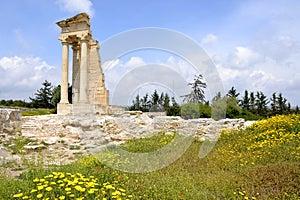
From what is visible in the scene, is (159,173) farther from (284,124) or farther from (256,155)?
(284,124)

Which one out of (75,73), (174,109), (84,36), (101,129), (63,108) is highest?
(84,36)

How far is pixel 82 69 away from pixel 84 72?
33 centimetres

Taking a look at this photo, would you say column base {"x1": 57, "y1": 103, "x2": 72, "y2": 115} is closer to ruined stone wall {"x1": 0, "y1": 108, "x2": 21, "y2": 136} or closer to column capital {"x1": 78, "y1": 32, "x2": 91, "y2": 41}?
column capital {"x1": 78, "y1": 32, "x2": 91, "y2": 41}

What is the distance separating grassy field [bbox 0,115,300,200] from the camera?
3.37 meters

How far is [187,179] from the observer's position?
4.62 meters

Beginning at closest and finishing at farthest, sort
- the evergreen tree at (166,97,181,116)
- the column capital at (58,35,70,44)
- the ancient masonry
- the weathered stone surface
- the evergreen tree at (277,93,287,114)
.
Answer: the weathered stone surface, the evergreen tree at (166,97,181,116), the ancient masonry, the column capital at (58,35,70,44), the evergreen tree at (277,93,287,114)

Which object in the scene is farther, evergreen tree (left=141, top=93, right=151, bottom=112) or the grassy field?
evergreen tree (left=141, top=93, right=151, bottom=112)

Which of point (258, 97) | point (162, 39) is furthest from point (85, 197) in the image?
point (258, 97)

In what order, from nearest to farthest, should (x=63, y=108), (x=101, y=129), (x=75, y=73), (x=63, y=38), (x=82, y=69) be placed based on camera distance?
(x=101, y=129), (x=63, y=108), (x=82, y=69), (x=63, y=38), (x=75, y=73)

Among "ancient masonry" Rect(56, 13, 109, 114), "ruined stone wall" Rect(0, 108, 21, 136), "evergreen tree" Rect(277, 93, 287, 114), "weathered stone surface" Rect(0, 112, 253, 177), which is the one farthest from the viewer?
"evergreen tree" Rect(277, 93, 287, 114)

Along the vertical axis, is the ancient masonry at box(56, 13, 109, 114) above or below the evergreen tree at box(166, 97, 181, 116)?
above

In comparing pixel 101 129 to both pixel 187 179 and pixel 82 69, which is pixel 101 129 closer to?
pixel 187 179

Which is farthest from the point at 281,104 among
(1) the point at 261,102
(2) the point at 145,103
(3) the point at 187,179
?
(3) the point at 187,179

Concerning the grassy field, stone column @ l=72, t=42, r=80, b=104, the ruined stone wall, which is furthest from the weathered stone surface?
stone column @ l=72, t=42, r=80, b=104
